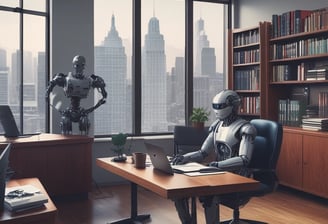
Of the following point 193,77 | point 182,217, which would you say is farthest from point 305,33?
point 182,217

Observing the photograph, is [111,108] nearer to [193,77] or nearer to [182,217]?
[193,77]

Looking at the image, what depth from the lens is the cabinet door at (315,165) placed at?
4492mm

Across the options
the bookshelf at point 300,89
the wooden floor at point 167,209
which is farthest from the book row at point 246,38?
the wooden floor at point 167,209

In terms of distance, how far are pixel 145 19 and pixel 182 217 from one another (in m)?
3.70

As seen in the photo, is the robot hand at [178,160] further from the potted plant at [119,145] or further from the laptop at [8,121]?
the laptop at [8,121]

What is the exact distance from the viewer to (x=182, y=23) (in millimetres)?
6344

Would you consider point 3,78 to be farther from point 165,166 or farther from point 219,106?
point 165,166

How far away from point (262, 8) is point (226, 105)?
116 inches

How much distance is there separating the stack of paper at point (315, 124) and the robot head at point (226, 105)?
5.05 feet

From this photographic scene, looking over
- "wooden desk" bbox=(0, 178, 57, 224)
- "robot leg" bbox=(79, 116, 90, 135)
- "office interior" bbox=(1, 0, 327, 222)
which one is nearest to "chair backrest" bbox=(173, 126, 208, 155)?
"office interior" bbox=(1, 0, 327, 222)

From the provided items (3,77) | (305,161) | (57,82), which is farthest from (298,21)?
(3,77)

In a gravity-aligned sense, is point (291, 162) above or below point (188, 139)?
below

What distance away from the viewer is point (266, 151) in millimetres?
3488

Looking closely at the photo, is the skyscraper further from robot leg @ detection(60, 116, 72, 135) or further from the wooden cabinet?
the wooden cabinet
